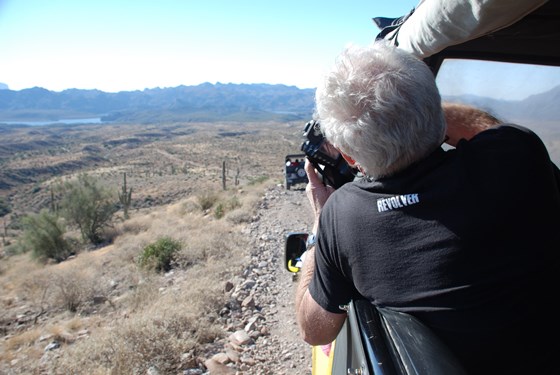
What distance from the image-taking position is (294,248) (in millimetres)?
1999

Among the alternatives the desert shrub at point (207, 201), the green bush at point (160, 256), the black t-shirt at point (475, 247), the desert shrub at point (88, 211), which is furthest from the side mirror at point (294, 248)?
the desert shrub at point (88, 211)

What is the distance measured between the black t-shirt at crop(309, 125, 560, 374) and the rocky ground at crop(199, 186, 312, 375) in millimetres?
2973

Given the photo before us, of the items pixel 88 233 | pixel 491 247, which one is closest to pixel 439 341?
pixel 491 247

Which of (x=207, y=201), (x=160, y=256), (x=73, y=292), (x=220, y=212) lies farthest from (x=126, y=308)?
(x=207, y=201)

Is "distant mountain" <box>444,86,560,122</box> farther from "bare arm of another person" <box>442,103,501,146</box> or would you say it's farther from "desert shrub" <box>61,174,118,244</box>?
"desert shrub" <box>61,174,118,244</box>

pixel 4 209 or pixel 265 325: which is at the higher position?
pixel 265 325

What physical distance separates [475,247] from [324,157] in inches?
31.9

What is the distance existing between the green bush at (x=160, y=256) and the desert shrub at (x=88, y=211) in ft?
27.9

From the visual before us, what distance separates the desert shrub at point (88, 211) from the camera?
51.4 feet

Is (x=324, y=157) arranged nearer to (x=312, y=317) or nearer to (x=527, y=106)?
(x=312, y=317)

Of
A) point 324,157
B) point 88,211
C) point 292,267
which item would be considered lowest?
point 88,211

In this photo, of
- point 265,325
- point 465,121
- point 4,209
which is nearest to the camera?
point 465,121

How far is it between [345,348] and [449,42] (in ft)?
3.51

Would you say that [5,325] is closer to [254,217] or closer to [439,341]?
[254,217]
